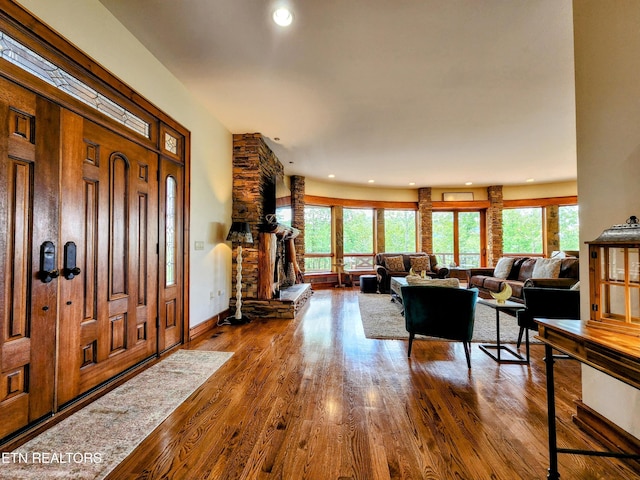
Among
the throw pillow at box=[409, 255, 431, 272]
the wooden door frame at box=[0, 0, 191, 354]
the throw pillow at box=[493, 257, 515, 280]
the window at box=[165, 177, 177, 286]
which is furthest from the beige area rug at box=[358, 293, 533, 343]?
the wooden door frame at box=[0, 0, 191, 354]

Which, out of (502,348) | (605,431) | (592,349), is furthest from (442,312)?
(592,349)

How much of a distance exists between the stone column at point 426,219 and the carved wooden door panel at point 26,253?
8.67 meters

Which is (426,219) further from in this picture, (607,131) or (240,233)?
(607,131)

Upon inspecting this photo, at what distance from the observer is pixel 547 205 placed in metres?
8.30

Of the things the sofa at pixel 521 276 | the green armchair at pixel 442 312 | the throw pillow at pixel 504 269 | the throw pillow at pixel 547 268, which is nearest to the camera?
the green armchair at pixel 442 312

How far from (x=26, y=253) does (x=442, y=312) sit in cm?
335

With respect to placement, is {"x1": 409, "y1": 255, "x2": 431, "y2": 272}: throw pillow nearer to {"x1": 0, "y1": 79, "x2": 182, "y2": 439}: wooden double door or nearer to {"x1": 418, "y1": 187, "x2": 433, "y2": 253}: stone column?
{"x1": 418, "y1": 187, "x2": 433, "y2": 253}: stone column

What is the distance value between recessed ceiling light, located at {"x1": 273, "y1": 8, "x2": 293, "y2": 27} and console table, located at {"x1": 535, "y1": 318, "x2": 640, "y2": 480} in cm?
268

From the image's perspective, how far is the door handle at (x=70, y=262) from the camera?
1974 mm

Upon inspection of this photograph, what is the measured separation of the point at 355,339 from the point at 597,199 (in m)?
2.71

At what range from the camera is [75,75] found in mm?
2051

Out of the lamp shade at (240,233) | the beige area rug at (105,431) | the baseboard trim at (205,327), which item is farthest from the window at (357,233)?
the beige area rug at (105,431)

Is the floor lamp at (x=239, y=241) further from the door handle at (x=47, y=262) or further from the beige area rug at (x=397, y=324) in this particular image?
the door handle at (x=47, y=262)

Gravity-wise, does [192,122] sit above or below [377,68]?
below
